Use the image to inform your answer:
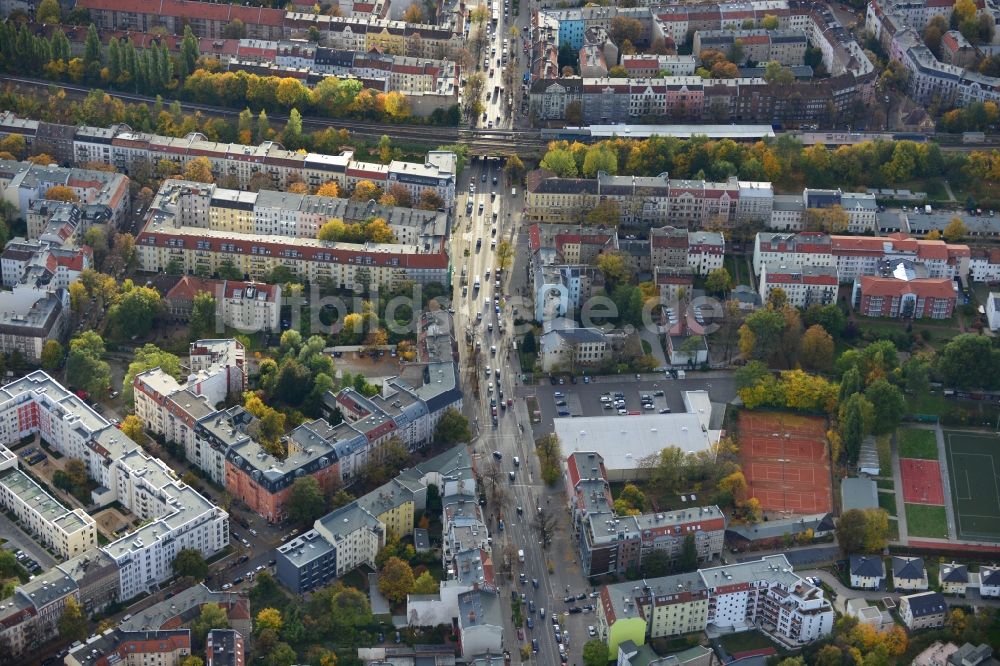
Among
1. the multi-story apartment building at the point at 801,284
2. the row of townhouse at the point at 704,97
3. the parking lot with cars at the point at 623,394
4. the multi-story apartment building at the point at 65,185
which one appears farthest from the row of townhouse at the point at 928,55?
the multi-story apartment building at the point at 65,185

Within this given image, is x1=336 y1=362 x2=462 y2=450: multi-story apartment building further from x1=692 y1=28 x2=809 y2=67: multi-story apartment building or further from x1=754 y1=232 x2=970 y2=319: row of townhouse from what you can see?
x1=692 y1=28 x2=809 y2=67: multi-story apartment building

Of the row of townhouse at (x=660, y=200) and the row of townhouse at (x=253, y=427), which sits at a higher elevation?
the row of townhouse at (x=660, y=200)

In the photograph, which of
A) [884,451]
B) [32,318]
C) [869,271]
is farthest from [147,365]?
[869,271]

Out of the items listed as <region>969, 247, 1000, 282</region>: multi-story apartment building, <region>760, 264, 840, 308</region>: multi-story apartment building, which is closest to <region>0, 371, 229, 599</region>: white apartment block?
<region>760, 264, 840, 308</region>: multi-story apartment building

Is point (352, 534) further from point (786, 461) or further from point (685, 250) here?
point (685, 250)

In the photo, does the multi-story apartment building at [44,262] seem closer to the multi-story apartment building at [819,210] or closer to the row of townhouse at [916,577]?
the multi-story apartment building at [819,210]

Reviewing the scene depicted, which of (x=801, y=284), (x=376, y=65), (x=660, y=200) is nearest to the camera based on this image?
(x=801, y=284)
